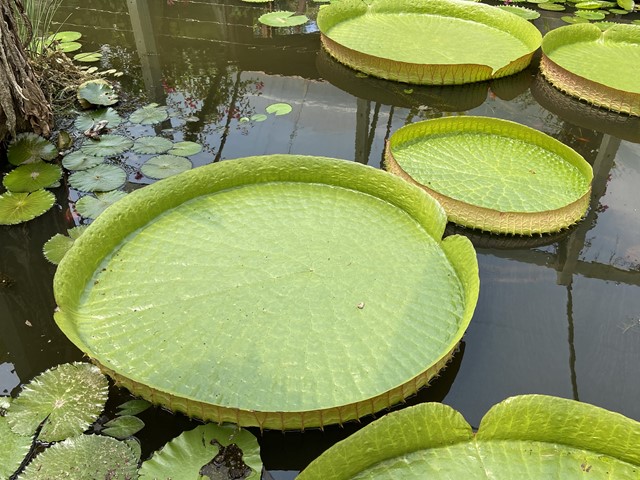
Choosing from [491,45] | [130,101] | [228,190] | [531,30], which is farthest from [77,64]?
[531,30]

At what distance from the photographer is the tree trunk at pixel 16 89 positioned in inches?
106

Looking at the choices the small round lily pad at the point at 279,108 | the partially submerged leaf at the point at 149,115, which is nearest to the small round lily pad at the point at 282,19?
the small round lily pad at the point at 279,108

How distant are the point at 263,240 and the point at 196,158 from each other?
3.32 ft

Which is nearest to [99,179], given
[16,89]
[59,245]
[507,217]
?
[59,245]

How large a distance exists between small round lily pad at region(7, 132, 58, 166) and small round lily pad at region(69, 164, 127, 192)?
27 cm

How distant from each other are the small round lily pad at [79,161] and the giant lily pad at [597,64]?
3.11 meters

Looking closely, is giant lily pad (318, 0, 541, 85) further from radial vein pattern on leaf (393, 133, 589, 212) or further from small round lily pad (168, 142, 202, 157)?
small round lily pad (168, 142, 202, 157)

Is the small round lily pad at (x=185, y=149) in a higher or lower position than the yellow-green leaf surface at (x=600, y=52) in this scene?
lower

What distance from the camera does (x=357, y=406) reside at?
1654 millimetres

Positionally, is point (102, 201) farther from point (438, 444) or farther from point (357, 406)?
point (438, 444)

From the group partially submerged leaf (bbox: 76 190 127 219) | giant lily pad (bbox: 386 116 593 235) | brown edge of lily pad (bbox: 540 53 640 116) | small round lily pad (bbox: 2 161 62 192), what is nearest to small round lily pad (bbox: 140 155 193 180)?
partially submerged leaf (bbox: 76 190 127 219)

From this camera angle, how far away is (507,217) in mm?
2426

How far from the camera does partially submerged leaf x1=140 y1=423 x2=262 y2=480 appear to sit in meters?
1.54

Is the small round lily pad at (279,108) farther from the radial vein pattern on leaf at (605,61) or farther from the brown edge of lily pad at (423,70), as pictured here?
the radial vein pattern on leaf at (605,61)
